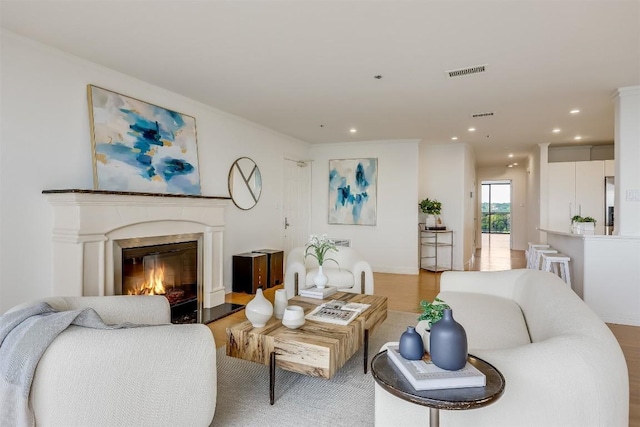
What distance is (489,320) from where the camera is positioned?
93.7 inches

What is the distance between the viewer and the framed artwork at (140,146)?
3350mm

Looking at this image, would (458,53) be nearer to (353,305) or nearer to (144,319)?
(353,305)

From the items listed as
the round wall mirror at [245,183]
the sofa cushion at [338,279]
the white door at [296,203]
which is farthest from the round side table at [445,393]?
the white door at [296,203]

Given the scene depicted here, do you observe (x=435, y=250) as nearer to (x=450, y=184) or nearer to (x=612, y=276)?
(x=450, y=184)

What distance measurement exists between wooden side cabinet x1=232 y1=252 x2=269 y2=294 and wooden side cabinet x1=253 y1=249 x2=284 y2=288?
229 mm

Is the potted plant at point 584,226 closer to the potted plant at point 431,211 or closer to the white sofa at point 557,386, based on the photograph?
the potted plant at point 431,211

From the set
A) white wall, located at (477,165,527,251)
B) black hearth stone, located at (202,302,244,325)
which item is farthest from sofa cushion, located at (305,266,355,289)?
white wall, located at (477,165,527,251)

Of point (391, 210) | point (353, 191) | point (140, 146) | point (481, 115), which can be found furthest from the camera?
point (353, 191)

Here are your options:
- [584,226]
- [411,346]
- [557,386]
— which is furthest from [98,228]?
[584,226]

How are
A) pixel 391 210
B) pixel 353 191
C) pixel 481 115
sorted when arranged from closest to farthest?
pixel 481 115 → pixel 391 210 → pixel 353 191

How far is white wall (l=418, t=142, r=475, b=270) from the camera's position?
7160mm

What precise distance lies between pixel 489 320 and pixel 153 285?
3223mm

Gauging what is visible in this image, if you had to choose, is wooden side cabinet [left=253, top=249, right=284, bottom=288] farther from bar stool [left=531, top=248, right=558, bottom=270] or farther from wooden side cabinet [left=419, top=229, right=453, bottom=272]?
bar stool [left=531, top=248, right=558, bottom=270]

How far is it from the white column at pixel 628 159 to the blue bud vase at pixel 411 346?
157 inches
